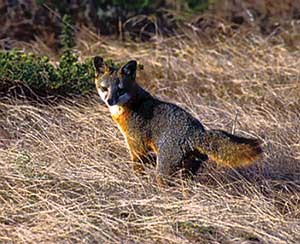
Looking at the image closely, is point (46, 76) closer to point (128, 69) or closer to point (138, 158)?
point (128, 69)

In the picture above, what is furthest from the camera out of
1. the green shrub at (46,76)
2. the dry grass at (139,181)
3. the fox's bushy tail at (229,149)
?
the green shrub at (46,76)

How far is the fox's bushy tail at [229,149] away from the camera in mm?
5484

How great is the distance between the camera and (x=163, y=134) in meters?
5.68

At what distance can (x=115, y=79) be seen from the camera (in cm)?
591

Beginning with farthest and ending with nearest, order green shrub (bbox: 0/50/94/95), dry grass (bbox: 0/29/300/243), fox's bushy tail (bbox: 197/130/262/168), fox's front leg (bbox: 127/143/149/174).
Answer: green shrub (bbox: 0/50/94/95) < fox's front leg (bbox: 127/143/149/174) < fox's bushy tail (bbox: 197/130/262/168) < dry grass (bbox: 0/29/300/243)

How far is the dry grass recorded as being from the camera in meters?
4.90

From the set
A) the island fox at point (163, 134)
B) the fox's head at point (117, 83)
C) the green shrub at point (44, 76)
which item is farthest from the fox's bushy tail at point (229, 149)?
the green shrub at point (44, 76)

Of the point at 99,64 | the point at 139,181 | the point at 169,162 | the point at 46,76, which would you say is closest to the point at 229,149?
the point at 169,162

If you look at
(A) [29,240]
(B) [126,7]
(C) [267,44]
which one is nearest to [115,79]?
(A) [29,240]

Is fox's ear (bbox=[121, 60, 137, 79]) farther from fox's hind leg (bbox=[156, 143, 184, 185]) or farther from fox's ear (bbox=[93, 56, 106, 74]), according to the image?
fox's hind leg (bbox=[156, 143, 184, 185])

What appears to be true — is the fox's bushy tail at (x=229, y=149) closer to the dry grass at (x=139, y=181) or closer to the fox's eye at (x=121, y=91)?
the dry grass at (x=139, y=181)

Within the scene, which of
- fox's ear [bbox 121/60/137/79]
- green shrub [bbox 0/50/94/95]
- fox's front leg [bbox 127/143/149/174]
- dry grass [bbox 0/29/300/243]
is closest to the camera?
dry grass [bbox 0/29/300/243]

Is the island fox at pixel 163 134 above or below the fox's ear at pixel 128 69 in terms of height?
below

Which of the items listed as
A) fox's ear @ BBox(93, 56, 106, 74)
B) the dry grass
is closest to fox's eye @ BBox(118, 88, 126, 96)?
fox's ear @ BBox(93, 56, 106, 74)
